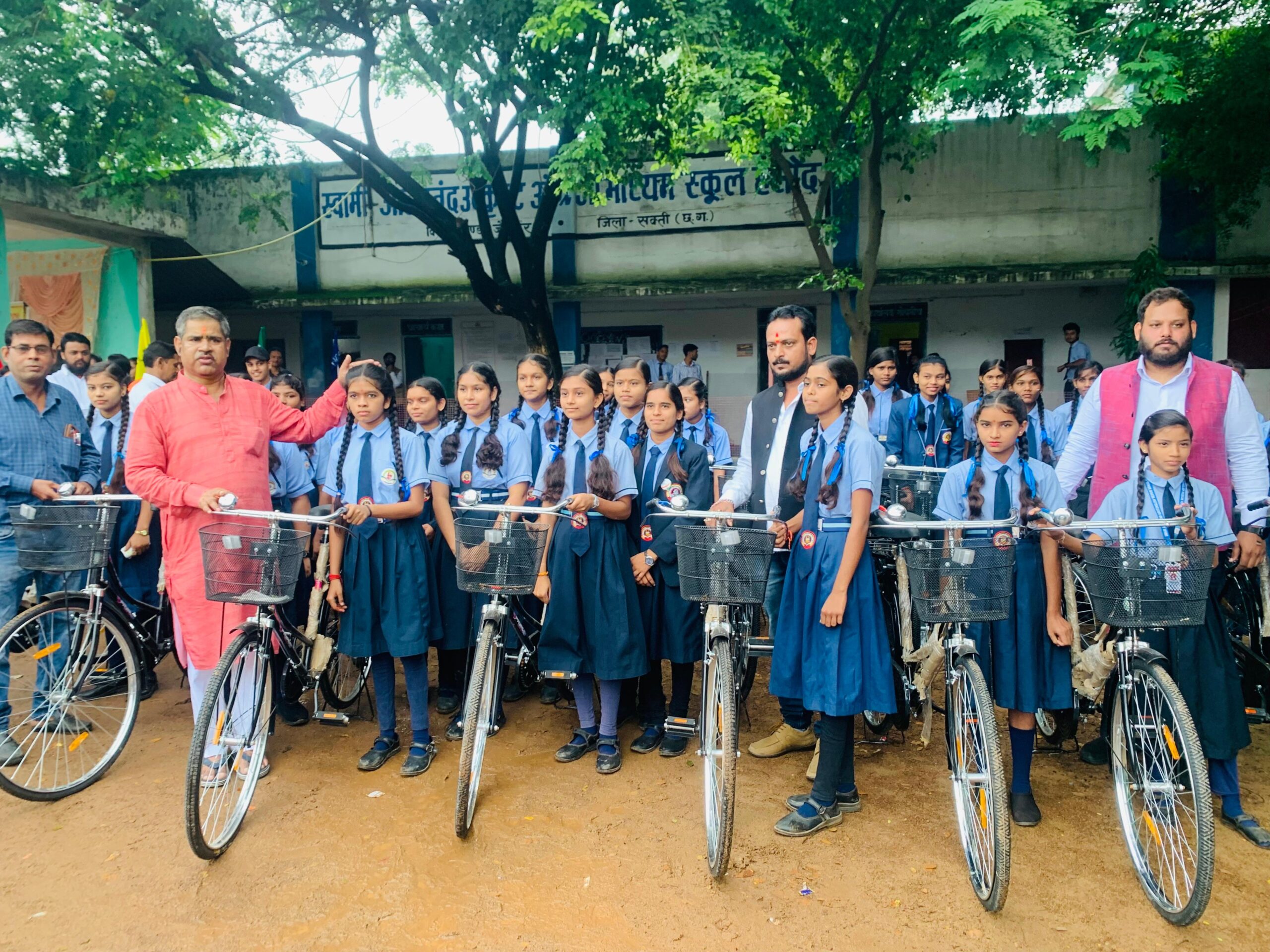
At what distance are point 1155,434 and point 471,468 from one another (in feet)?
10.4

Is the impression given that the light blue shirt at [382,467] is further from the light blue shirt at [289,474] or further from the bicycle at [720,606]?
the bicycle at [720,606]

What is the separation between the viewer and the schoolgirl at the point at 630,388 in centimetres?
453

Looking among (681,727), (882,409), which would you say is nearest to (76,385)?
(681,727)

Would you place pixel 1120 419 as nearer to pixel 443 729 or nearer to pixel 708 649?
pixel 708 649

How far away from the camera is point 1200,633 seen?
339 centimetres

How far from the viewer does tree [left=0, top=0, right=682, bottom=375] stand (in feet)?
26.4

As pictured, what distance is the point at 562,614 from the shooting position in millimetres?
4223

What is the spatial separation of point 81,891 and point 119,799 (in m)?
0.72

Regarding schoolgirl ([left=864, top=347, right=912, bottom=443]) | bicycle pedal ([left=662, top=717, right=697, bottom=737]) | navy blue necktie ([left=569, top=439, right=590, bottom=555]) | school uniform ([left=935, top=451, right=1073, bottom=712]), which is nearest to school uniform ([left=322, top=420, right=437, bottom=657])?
navy blue necktie ([left=569, top=439, right=590, bottom=555])

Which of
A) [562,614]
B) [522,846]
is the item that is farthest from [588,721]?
[522,846]

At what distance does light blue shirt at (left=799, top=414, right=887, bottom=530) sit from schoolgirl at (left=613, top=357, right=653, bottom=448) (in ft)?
3.92

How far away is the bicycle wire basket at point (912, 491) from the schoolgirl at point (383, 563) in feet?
8.83

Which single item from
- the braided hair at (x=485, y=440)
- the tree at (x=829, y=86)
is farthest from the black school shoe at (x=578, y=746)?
the tree at (x=829, y=86)

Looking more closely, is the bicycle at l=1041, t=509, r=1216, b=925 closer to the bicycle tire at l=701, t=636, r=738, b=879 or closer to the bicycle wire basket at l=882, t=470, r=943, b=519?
the bicycle tire at l=701, t=636, r=738, b=879
